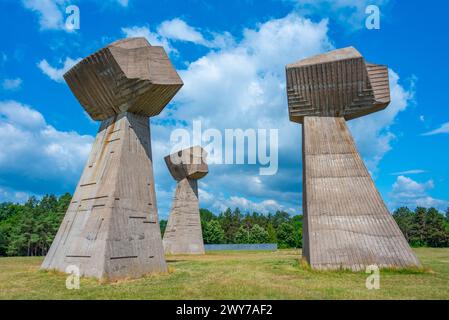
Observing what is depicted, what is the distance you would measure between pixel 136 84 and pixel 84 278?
678cm

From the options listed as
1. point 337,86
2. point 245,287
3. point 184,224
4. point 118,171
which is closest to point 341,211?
point 337,86

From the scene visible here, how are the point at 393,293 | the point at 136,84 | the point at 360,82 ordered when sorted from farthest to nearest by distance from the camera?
the point at 360,82 → the point at 136,84 → the point at 393,293

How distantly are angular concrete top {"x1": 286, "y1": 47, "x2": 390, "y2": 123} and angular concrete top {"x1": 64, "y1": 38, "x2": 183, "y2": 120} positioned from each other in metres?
5.18

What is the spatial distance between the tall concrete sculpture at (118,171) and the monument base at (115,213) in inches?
1.2

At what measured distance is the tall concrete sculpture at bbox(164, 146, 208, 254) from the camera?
28.4 m

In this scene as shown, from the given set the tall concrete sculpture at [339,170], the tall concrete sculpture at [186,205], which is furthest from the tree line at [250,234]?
the tall concrete sculpture at [339,170]

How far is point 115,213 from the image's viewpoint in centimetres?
1124

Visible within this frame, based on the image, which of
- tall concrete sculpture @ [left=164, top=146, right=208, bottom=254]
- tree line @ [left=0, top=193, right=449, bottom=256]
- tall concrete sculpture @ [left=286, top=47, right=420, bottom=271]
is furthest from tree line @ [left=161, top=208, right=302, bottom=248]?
tall concrete sculpture @ [left=286, top=47, right=420, bottom=271]

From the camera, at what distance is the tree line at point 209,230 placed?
4044 cm

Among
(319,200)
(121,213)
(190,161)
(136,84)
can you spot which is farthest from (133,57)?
(190,161)

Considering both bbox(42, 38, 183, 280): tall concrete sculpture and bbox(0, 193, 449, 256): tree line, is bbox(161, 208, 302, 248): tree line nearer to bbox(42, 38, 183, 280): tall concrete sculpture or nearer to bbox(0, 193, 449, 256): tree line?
bbox(0, 193, 449, 256): tree line

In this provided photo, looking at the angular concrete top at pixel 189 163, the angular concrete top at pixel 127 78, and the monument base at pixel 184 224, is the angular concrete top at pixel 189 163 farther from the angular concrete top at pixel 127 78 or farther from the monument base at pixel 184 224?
the angular concrete top at pixel 127 78

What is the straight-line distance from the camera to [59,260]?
470 inches

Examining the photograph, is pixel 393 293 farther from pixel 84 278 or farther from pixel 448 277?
pixel 84 278
